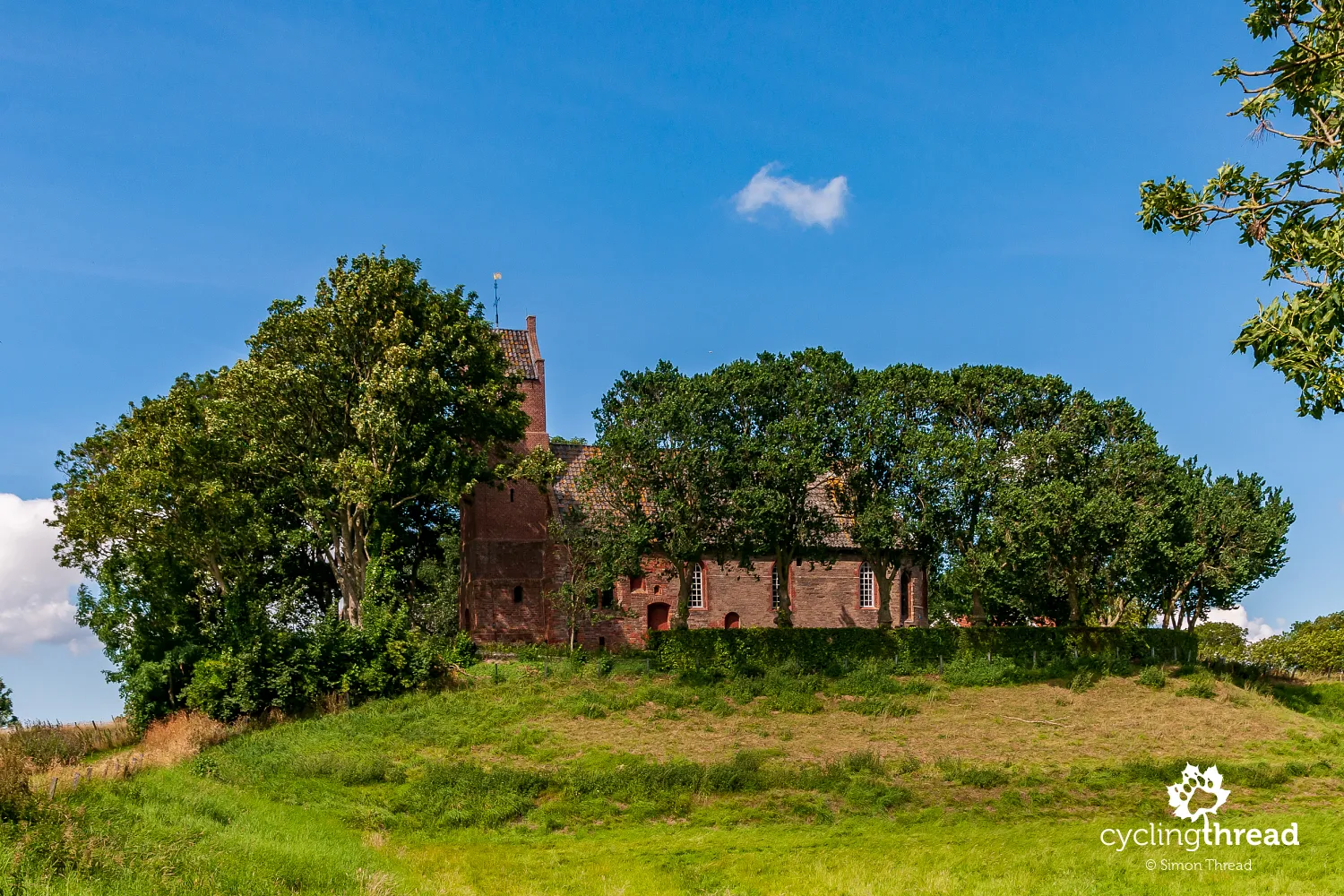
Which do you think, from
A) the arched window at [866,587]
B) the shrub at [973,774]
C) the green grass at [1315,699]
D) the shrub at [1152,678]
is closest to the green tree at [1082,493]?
the shrub at [1152,678]

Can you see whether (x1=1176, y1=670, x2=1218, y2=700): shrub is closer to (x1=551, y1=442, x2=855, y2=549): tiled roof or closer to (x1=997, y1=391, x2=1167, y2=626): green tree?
(x1=997, y1=391, x2=1167, y2=626): green tree

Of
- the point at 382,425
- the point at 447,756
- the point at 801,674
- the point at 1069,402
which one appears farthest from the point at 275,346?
the point at 1069,402

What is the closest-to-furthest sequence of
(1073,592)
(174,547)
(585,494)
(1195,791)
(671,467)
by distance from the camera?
(1195,791) < (174,547) < (671,467) < (1073,592) < (585,494)

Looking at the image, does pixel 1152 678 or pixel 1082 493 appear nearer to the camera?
pixel 1082 493

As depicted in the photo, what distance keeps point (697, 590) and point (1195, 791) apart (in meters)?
29.4

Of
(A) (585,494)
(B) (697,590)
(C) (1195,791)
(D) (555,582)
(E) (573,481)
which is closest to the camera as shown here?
(C) (1195,791)

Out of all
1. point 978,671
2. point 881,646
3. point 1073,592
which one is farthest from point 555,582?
point 1073,592

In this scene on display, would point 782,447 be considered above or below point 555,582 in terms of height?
above

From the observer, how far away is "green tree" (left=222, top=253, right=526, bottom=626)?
42.2 meters

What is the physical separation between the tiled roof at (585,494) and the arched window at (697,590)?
22.5 feet

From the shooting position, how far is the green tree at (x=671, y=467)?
44812 mm

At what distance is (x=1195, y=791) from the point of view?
29281mm

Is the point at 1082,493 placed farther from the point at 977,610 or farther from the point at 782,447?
the point at 782,447

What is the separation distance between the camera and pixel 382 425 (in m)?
41.4
